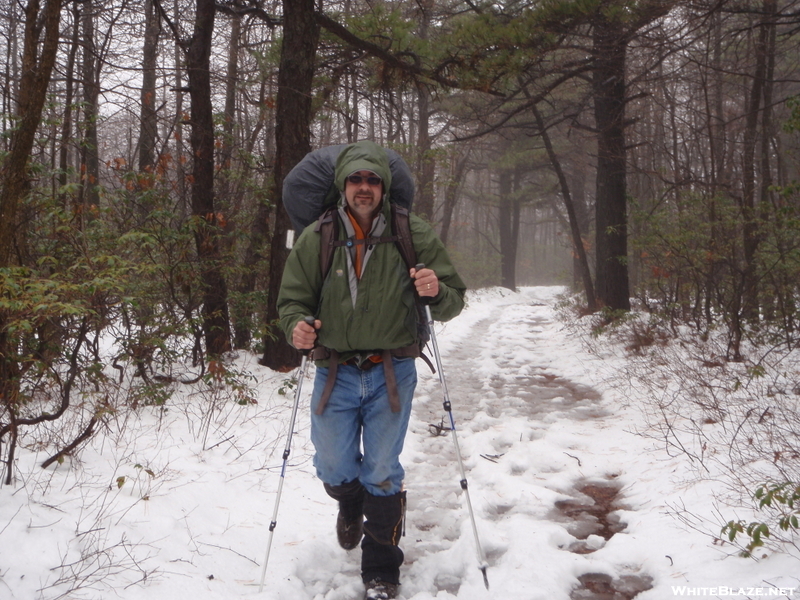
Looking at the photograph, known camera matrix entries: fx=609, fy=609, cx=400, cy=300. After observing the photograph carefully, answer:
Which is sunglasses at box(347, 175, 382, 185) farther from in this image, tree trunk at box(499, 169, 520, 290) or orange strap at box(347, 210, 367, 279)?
tree trunk at box(499, 169, 520, 290)

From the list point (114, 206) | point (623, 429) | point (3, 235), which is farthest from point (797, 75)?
point (3, 235)

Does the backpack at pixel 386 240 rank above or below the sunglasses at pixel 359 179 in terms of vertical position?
below

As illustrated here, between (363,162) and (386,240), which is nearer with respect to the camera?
(363,162)

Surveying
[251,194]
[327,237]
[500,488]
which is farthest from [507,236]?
[327,237]

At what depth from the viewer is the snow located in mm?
3057

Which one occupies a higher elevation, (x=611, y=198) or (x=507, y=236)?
(x=507, y=236)

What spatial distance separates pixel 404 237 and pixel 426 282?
0.34 m

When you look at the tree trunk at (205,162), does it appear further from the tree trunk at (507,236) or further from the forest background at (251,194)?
the tree trunk at (507,236)

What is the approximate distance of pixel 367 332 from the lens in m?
3.26

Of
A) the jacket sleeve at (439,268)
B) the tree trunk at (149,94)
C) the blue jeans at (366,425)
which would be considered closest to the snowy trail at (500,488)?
the blue jeans at (366,425)

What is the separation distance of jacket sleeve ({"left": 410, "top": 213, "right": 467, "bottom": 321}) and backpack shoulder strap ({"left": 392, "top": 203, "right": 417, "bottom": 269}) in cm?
3

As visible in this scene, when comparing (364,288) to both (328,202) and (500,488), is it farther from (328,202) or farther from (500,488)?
(500,488)

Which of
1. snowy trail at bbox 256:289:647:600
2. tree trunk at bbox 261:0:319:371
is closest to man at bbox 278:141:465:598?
snowy trail at bbox 256:289:647:600

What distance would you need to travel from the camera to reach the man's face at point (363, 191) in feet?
11.0
